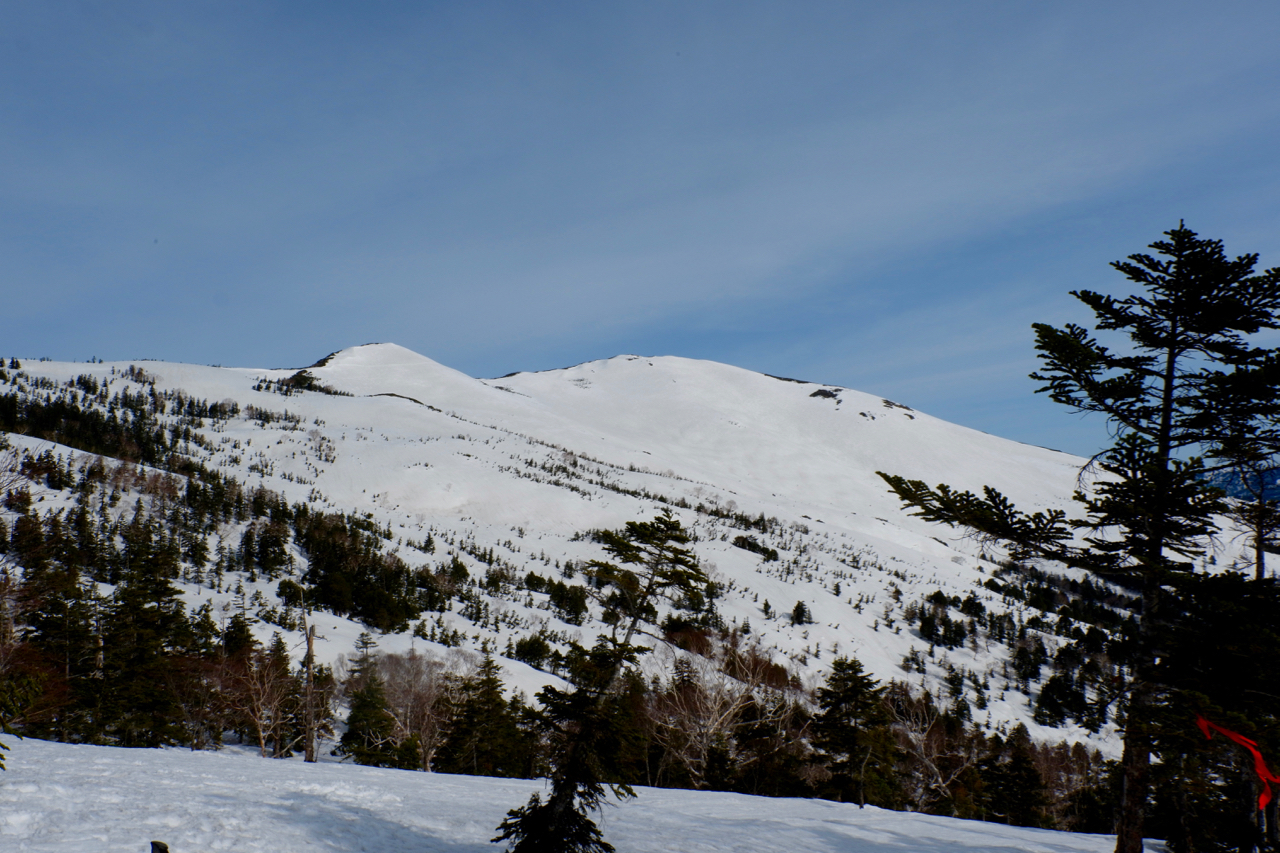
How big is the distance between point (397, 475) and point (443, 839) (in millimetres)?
174670

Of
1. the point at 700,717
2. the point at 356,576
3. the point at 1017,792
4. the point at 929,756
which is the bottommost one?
the point at 1017,792

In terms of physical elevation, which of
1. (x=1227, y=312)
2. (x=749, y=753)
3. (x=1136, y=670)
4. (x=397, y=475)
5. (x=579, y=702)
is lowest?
(x=749, y=753)

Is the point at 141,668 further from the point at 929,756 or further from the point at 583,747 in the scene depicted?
the point at 929,756

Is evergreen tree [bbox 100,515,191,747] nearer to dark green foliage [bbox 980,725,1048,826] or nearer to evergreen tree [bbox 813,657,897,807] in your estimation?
evergreen tree [bbox 813,657,897,807]

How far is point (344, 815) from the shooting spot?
15469 millimetres

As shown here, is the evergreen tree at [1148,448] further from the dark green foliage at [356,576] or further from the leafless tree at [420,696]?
the dark green foliage at [356,576]

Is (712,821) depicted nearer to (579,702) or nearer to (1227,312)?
(579,702)

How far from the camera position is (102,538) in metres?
94.6

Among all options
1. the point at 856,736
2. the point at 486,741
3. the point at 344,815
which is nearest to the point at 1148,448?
the point at 344,815

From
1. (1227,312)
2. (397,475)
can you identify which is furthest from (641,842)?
(397,475)

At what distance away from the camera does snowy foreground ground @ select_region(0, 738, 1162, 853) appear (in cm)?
1205

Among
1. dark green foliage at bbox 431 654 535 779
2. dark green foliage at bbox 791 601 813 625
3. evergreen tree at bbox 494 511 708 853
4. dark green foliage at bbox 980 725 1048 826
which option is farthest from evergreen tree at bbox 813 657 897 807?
dark green foliage at bbox 791 601 813 625

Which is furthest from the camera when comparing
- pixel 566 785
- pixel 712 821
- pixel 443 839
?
pixel 712 821

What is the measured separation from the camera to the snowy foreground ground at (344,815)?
12.1 meters
